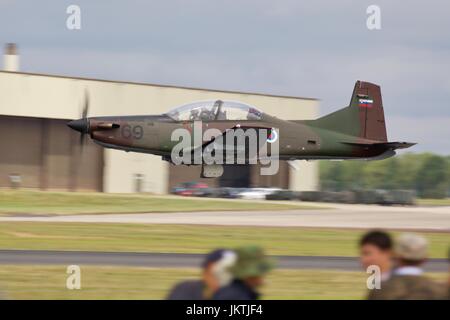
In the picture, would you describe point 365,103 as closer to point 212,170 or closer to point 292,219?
point 292,219

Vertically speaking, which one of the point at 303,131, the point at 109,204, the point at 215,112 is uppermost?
the point at 215,112

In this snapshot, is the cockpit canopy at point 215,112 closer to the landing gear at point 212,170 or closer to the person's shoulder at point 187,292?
the landing gear at point 212,170

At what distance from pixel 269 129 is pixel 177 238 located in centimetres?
777

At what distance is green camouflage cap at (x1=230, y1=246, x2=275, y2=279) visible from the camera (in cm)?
725

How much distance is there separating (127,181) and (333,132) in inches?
1368

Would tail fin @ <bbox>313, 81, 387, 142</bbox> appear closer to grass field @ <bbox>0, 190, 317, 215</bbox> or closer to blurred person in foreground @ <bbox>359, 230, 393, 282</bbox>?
grass field @ <bbox>0, 190, 317, 215</bbox>

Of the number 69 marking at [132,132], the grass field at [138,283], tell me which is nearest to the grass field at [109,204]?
the number 69 marking at [132,132]

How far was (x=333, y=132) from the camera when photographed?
1358 inches

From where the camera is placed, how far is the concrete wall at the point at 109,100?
65500 millimetres

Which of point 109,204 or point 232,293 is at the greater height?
point 232,293

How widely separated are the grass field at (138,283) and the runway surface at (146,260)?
0.92 metres

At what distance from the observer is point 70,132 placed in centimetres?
6869

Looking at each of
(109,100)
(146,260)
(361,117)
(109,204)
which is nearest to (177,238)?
(146,260)

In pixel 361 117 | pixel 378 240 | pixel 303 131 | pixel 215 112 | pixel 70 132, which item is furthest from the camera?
pixel 70 132
